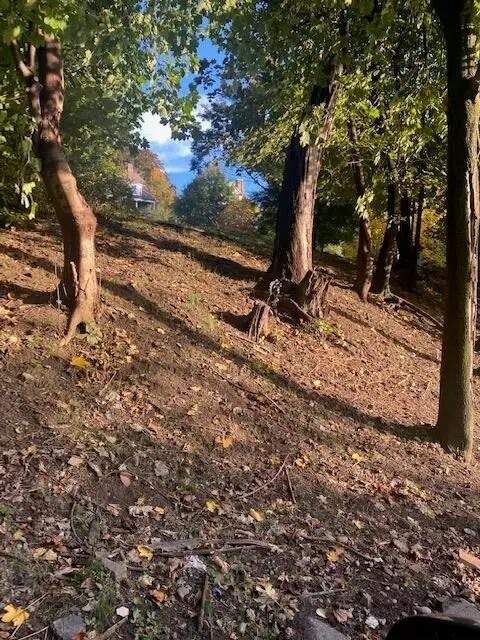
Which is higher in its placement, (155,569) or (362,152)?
(362,152)

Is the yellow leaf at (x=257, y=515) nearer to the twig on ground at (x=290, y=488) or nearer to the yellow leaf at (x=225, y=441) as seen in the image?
the twig on ground at (x=290, y=488)

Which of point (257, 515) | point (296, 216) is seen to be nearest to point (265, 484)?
point (257, 515)

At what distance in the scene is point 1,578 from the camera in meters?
2.96

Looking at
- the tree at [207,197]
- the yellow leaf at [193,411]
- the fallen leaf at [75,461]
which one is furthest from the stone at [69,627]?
the tree at [207,197]

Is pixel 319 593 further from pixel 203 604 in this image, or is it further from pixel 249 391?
pixel 249 391

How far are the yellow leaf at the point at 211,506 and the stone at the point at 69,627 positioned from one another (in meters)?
1.35

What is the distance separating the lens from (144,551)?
11.3 ft

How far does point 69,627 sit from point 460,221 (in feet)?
15.3

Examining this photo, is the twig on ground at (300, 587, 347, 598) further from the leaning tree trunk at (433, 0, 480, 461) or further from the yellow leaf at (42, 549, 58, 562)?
the leaning tree trunk at (433, 0, 480, 461)

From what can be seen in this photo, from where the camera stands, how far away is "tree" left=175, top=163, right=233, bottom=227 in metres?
54.9

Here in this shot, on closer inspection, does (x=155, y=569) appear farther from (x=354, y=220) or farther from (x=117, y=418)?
(x=354, y=220)

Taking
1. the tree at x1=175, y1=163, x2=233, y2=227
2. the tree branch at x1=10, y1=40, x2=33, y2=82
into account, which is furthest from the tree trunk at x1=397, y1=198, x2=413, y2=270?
the tree at x1=175, y1=163, x2=233, y2=227

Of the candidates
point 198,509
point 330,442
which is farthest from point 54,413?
point 330,442

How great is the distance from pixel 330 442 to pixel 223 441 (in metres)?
1.19
